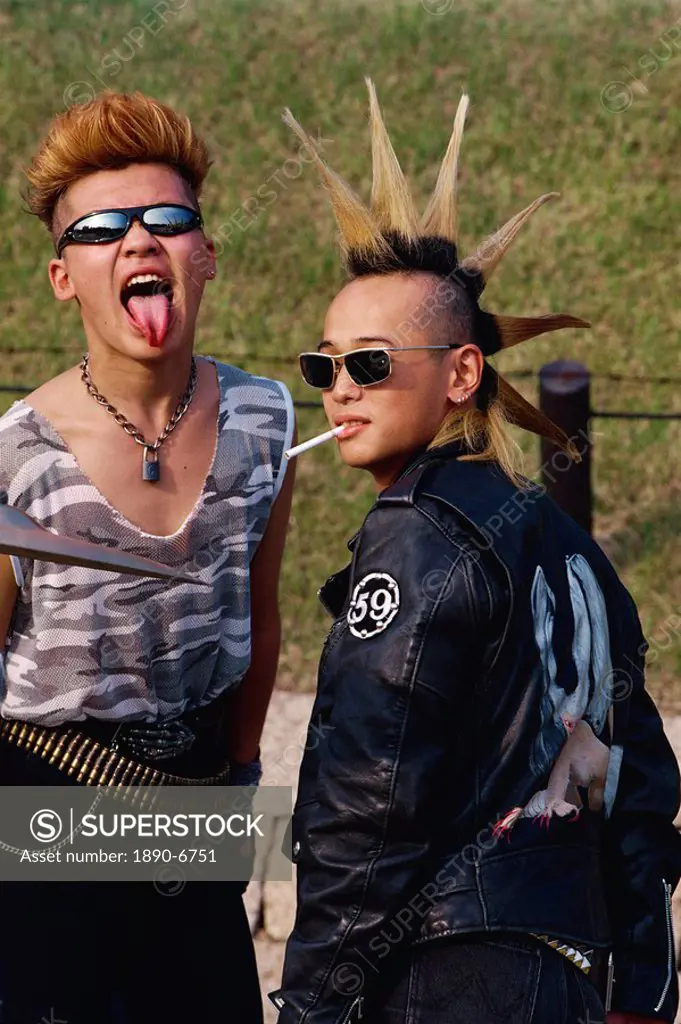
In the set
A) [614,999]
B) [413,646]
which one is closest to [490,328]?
[413,646]

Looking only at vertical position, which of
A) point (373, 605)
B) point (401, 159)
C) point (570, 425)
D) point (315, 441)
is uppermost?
point (401, 159)

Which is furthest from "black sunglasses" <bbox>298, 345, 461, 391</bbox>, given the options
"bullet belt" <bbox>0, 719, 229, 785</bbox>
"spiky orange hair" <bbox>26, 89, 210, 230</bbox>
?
"bullet belt" <bbox>0, 719, 229, 785</bbox>

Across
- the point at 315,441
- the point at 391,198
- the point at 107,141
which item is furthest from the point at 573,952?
the point at 107,141

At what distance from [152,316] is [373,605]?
2.42ft

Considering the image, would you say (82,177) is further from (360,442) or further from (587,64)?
(587,64)

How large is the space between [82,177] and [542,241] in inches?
190

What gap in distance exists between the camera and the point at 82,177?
2.67m

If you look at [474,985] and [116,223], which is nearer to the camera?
[474,985]

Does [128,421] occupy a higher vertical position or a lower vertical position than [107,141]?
lower

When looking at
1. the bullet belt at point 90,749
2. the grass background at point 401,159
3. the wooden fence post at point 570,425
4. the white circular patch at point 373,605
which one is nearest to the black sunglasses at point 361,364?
the white circular patch at point 373,605

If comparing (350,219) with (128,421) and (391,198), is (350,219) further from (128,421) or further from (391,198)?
(128,421)

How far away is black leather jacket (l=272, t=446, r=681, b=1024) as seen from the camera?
6.88 ft

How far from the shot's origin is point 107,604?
2627 millimetres

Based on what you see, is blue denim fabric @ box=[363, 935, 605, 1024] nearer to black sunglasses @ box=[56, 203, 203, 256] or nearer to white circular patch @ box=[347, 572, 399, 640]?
white circular patch @ box=[347, 572, 399, 640]
